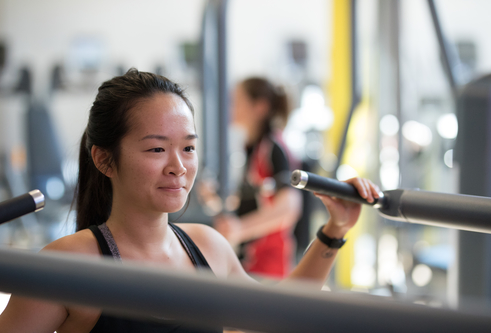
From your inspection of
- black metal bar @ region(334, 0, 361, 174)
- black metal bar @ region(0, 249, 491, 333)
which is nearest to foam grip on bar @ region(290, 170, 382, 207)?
black metal bar @ region(0, 249, 491, 333)

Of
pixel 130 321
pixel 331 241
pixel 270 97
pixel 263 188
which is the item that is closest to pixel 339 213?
pixel 331 241

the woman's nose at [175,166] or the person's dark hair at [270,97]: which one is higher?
the person's dark hair at [270,97]

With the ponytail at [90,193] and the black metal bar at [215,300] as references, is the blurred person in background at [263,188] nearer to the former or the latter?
the ponytail at [90,193]

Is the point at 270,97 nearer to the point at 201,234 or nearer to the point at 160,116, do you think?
the point at 201,234

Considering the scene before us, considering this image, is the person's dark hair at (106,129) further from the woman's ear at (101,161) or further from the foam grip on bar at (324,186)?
the foam grip on bar at (324,186)

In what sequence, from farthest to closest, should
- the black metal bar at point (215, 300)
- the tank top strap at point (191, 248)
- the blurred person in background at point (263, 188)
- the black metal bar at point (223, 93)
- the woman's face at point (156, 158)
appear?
1. the blurred person in background at point (263, 188)
2. the black metal bar at point (223, 93)
3. the tank top strap at point (191, 248)
4. the woman's face at point (156, 158)
5. the black metal bar at point (215, 300)

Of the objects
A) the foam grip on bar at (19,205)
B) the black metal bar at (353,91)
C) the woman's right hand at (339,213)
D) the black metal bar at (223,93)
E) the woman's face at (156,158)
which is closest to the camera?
the foam grip on bar at (19,205)

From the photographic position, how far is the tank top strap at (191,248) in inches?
39.1

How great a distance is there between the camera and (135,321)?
2.66 feet

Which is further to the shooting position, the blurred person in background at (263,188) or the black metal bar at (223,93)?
the blurred person in background at (263,188)

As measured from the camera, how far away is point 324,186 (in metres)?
0.93

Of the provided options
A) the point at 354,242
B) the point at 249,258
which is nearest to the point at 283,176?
the point at 249,258

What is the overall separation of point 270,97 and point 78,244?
1.49 m

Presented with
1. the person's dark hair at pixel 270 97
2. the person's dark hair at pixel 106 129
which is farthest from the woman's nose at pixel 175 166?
the person's dark hair at pixel 270 97
